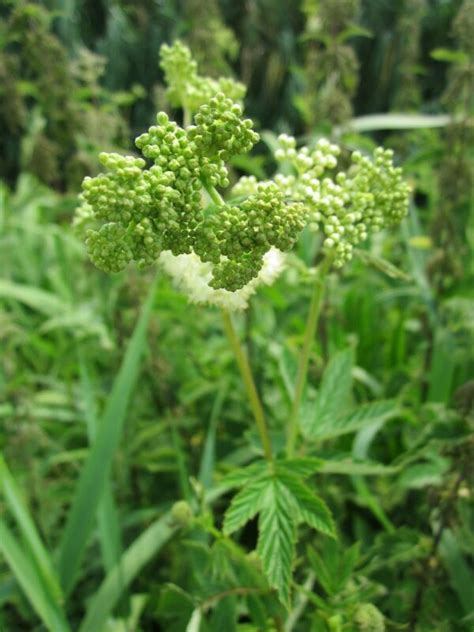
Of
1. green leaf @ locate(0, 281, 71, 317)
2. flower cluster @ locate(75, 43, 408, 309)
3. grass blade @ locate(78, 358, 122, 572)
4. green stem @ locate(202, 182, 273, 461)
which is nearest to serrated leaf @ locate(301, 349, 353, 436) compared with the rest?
green stem @ locate(202, 182, 273, 461)

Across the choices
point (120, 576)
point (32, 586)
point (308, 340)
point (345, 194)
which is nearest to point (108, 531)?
point (120, 576)

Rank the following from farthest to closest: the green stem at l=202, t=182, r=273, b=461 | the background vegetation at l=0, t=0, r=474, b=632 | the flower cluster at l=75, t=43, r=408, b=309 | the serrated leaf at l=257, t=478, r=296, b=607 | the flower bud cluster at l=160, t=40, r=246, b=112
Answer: the background vegetation at l=0, t=0, r=474, b=632
the flower bud cluster at l=160, t=40, r=246, b=112
the green stem at l=202, t=182, r=273, b=461
the serrated leaf at l=257, t=478, r=296, b=607
the flower cluster at l=75, t=43, r=408, b=309

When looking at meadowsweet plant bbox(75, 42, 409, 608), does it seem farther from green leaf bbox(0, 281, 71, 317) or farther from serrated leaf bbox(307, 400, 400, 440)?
green leaf bbox(0, 281, 71, 317)

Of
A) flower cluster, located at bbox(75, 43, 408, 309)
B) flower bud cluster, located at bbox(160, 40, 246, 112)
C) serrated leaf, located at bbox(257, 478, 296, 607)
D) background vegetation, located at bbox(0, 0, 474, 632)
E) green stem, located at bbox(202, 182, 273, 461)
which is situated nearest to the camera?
flower cluster, located at bbox(75, 43, 408, 309)

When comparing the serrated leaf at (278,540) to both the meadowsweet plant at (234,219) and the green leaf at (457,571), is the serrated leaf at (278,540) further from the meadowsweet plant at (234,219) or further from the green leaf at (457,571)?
the green leaf at (457,571)

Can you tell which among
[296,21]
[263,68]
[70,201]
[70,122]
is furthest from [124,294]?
[296,21]

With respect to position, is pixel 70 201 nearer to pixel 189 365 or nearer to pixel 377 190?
pixel 189 365

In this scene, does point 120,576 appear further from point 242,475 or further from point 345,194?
point 345,194
